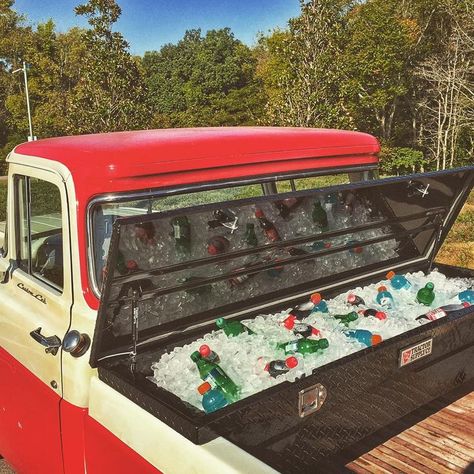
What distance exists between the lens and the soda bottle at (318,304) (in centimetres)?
297

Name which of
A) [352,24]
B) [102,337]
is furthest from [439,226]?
[352,24]

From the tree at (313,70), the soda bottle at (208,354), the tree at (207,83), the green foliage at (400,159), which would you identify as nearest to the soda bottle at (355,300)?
the soda bottle at (208,354)

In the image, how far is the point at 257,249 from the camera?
2.47 metres

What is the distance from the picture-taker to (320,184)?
131 inches

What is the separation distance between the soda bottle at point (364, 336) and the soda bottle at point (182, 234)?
2.95 feet

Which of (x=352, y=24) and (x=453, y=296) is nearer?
(x=453, y=296)

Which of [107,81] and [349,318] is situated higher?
[107,81]

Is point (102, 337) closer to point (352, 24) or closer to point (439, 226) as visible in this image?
point (439, 226)

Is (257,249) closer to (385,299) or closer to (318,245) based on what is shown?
(318,245)

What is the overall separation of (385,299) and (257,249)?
3.26 feet

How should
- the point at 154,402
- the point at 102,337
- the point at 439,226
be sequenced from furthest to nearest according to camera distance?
1. the point at 439,226
2. the point at 102,337
3. the point at 154,402

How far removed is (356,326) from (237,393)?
847mm

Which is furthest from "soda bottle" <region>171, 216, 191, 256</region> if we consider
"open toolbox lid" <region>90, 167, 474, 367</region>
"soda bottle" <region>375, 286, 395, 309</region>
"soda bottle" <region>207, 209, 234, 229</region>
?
"soda bottle" <region>375, 286, 395, 309</region>

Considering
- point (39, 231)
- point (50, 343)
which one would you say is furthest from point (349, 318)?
point (39, 231)
